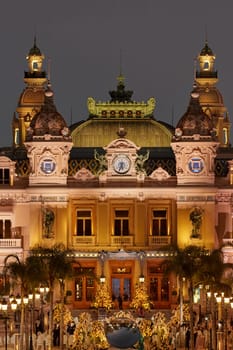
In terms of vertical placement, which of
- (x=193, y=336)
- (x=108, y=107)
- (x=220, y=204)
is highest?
(x=108, y=107)

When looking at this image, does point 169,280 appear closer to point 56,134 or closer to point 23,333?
point 56,134

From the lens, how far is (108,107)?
137875mm

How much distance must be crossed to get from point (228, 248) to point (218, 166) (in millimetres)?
7304

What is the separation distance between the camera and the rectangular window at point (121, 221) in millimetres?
127875

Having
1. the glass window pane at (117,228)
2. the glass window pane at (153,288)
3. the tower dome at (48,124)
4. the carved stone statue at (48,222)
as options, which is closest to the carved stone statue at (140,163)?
the glass window pane at (117,228)

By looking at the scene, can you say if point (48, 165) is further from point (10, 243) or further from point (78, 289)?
point (78, 289)

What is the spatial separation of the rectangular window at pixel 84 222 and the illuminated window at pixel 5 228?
5.40m

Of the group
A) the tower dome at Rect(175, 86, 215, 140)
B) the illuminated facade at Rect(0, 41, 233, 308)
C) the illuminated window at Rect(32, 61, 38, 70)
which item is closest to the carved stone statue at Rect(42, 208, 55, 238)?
the illuminated facade at Rect(0, 41, 233, 308)

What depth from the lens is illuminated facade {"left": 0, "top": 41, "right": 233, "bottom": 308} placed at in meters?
127

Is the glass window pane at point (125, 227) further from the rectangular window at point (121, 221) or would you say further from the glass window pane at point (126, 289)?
the glass window pane at point (126, 289)

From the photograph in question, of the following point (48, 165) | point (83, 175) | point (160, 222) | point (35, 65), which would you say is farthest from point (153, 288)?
point (35, 65)

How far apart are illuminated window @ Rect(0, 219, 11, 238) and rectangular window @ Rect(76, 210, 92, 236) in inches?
212

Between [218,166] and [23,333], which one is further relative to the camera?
[218,166]

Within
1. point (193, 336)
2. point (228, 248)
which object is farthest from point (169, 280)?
point (193, 336)
